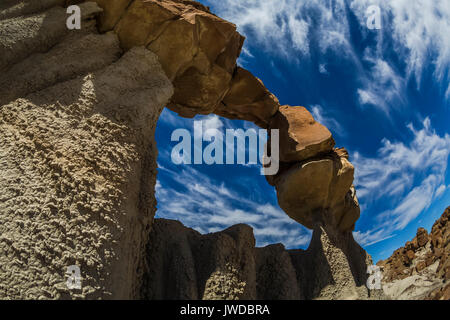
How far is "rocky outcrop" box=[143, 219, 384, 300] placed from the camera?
2.90 meters

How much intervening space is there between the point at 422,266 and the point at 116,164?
9.38 metres

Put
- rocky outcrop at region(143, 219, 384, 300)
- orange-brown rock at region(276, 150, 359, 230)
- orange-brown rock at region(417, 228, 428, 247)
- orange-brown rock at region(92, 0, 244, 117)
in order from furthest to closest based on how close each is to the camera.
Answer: orange-brown rock at region(417, 228, 428, 247) → orange-brown rock at region(276, 150, 359, 230) → orange-brown rock at region(92, 0, 244, 117) → rocky outcrop at region(143, 219, 384, 300)

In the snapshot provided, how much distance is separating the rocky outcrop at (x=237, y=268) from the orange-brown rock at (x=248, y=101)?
2.20m

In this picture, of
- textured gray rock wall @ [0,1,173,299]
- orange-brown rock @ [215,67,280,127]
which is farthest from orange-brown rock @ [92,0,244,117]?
orange-brown rock @ [215,67,280,127]

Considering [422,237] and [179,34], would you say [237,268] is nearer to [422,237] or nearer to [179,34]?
[179,34]

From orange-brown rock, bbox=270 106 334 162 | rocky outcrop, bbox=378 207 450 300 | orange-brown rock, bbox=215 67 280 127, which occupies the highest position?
orange-brown rock, bbox=215 67 280 127

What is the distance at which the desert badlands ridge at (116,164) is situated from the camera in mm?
2098

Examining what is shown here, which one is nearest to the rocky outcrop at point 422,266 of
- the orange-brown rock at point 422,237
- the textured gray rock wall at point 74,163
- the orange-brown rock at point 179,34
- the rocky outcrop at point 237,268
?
the orange-brown rock at point 422,237

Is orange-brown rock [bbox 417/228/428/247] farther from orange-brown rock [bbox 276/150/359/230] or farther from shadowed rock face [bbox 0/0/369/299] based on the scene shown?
shadowed rock face [bbox 0/0/369/299]

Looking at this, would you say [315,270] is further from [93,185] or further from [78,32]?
[78,32]

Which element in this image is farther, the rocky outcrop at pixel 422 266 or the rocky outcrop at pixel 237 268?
the rocky outcrop at pixel 422 266

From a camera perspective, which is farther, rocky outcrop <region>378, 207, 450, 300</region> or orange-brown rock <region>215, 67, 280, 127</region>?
rocky outcrop <region>378, 207, 450, 300</region>

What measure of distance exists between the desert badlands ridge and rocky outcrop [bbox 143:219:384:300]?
13 millimetres

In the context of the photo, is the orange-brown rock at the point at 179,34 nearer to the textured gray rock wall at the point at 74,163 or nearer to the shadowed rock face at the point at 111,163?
the shadowed rock face at the point at 111,163
